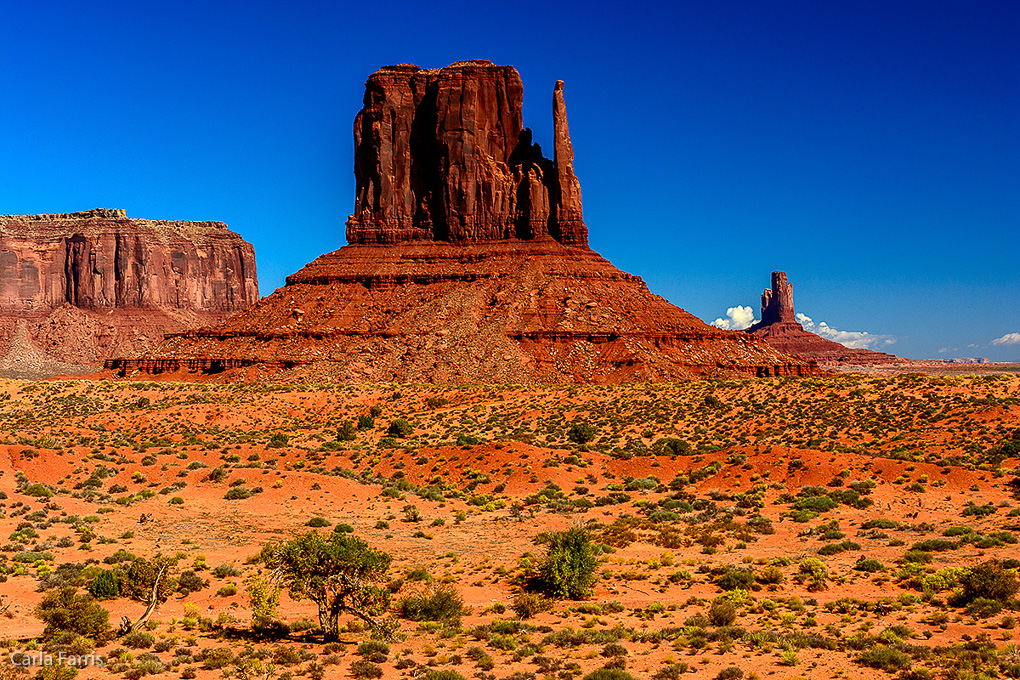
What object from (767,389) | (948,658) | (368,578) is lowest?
(948,658)

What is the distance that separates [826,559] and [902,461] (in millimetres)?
10905

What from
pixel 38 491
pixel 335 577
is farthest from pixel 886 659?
pixel 38 491

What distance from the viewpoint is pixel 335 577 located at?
52.3 ft

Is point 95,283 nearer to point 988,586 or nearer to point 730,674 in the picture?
point 730,674

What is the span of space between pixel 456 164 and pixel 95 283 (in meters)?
Answer: 106

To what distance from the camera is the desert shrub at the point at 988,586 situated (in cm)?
1577

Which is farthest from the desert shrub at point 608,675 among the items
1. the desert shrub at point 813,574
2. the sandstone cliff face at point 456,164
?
the sandstone cliff face at point 456,164

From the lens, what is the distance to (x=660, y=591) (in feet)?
58.6

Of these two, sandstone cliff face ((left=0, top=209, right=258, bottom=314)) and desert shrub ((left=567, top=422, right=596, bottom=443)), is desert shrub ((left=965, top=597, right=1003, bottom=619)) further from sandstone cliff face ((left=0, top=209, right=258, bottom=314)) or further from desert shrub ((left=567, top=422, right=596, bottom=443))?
sandstone cliff face ((left=0, top=209, right=258, bottom=314))

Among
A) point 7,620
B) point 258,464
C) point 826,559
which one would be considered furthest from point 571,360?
point 7,620

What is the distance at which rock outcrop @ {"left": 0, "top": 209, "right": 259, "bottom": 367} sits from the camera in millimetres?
156000

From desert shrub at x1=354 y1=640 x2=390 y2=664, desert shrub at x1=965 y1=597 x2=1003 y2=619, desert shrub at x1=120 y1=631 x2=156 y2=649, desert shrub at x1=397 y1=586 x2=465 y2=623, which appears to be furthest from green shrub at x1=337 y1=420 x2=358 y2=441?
desert shrub at x1=965 y1=597 x2=1003 y2=619

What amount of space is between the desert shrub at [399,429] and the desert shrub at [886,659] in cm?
3273

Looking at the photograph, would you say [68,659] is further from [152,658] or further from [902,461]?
[902,461]
